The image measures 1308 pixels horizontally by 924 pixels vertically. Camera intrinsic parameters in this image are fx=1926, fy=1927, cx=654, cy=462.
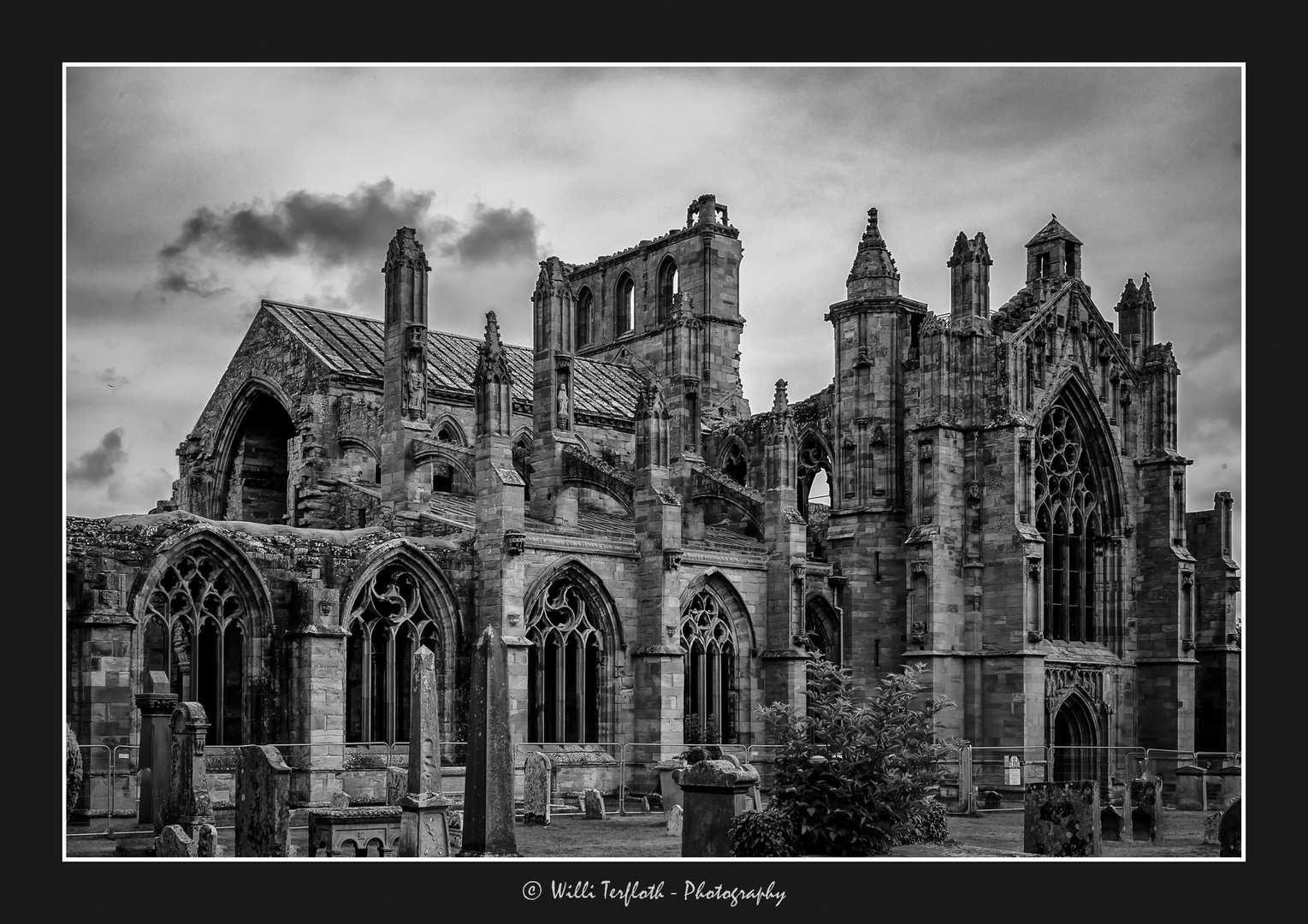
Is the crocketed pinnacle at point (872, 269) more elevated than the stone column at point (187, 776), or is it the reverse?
the crocketed pinnacle at point (872, 269)

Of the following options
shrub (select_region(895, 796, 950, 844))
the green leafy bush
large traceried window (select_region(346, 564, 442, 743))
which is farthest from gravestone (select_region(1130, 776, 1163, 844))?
large traceried window (select_region(346, 564, 442, 743))

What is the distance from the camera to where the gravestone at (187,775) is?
27.1 metres

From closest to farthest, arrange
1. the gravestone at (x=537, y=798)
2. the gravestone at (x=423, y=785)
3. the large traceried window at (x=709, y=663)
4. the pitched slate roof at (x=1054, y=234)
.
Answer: the gravestone at (x=423, y=785)
the gravestone at (x=537, y=798)
the large traceried window at (x=709, y=663)
the pitched slate roof at (x=1054, y=234)

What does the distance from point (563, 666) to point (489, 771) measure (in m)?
17.0

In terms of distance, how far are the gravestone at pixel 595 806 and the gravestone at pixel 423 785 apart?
10.4 meters

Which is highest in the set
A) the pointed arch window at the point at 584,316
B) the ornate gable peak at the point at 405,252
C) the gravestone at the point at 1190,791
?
the pointed arch window at the point at 584,316

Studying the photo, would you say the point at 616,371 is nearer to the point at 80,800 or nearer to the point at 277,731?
the point at 277,731

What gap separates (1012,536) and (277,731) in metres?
18.6

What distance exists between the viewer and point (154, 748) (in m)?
29.6

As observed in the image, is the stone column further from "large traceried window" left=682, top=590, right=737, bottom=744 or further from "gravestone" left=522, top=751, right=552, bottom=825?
"large traceried window" left=682, top=590, right=737, bottom=744

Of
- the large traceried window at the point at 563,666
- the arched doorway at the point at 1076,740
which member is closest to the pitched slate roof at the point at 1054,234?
the arched doorway at the point at 1076,740

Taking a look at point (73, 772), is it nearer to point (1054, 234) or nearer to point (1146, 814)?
point (1146, 814)

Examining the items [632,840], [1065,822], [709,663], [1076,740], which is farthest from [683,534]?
[1065,822]

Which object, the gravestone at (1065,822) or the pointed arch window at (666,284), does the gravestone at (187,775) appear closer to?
the gravestone at (1065,822)
